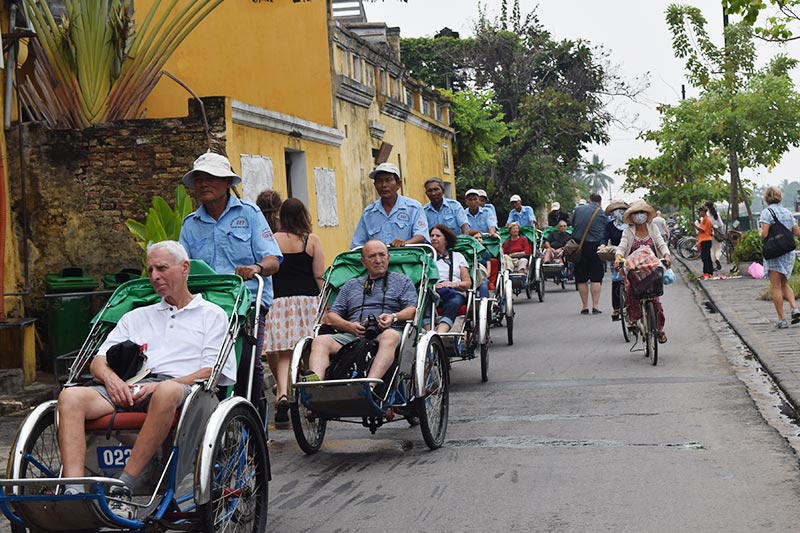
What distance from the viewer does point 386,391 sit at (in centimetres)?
834

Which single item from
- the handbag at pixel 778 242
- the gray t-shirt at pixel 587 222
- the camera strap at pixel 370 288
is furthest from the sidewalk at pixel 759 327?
the camera strap at pixel 370 288

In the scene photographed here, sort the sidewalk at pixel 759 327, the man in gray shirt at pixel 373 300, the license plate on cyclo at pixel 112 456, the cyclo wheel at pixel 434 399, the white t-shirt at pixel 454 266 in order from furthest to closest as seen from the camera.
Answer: the white t-shirt at pixel 454 266 < the sidewalk at pixel 759 327 < the man in gray shirt at pixel 373 300 < the cyclo wheel at pixel 434 399 < the license plate on cyclo at pixel 112 456

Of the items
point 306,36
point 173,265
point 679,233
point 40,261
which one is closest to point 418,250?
point 173,265

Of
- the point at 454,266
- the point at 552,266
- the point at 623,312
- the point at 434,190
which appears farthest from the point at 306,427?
the point at 552,266

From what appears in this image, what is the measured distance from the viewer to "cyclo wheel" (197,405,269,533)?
5605 mm

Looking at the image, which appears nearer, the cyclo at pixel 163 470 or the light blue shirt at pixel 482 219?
the cyclo at pixel 163 470

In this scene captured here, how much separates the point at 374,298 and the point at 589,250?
10584 millimetres

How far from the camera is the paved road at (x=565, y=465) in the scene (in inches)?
255

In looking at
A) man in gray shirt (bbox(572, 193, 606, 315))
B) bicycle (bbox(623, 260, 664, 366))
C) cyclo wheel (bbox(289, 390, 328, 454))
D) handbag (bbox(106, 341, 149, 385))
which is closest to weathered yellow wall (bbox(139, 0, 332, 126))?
man in gray shirt (bbox(572, 193, 606, 315))

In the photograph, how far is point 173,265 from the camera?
646 cm

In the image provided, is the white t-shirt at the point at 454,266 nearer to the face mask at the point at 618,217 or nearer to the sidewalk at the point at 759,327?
the sidewalk at the point at 759,327

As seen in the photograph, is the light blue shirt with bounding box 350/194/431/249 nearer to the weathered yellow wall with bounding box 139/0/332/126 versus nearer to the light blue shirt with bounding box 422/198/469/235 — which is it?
the light blue shirt with bounding box 422/198/469/235

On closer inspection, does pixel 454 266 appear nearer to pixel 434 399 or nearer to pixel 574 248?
pixel 434 399

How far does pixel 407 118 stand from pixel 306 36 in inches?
352
